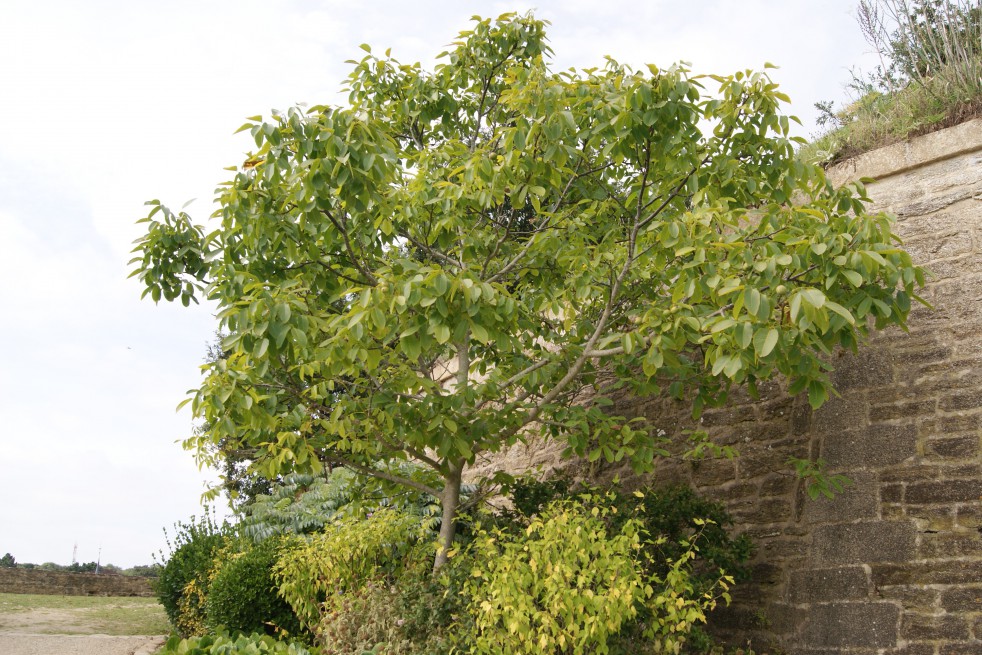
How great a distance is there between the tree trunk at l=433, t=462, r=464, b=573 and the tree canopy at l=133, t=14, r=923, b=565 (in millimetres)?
17

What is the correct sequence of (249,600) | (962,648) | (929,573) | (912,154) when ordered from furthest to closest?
1. (249,600)
2. (912,154)
3. (929,573)
4. (962,648)

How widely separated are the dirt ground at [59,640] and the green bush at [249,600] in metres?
0.62

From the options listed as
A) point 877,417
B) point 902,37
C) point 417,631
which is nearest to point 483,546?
point 417,631

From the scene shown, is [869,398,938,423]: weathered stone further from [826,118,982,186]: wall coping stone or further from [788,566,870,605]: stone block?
[826,118,982,186]: wall coping stone

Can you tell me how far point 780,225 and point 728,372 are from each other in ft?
4.51

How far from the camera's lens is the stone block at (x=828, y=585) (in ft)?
16.2

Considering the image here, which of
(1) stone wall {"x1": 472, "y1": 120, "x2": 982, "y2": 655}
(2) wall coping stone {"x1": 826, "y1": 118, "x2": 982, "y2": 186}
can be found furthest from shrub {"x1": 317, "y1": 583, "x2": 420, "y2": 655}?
(2) wall coping stone {"x1": 826, "y1": 118, "x2": 982, "y2": 186}

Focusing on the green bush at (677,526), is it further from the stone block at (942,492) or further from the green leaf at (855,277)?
the green leaf at (855,277)

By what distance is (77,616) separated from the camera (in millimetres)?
9094

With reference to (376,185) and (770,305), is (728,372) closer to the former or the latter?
(770,305)

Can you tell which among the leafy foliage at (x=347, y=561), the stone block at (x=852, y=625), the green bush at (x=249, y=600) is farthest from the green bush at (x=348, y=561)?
the stone block at (x=852, y=625)

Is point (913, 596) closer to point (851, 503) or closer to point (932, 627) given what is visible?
point (932, 627)

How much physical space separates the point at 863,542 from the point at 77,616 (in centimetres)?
833

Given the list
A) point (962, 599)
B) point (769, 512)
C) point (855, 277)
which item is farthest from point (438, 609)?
point (855, 277)
